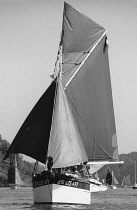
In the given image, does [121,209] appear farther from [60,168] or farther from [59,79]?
[59,79]

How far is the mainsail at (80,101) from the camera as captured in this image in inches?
1992

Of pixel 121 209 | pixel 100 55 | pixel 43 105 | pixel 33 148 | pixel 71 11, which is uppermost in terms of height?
pixel 71 11

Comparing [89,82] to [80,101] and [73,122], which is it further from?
[73,122]

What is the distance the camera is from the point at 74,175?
50.3m

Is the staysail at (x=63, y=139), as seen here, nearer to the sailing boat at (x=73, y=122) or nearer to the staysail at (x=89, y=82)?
the sailing boat at (x=73, y=122)

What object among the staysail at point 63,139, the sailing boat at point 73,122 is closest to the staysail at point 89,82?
the sailing boat at point 73,122

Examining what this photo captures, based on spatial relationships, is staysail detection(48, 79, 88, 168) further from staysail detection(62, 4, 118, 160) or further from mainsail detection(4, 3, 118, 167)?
staysail detection(62, 4, 118, 160)

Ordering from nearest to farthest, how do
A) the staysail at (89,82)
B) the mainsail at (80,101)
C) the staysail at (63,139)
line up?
1. the staysail at (63,139)
2. the mainsail at (80,101)
3. the staysail at (89,82)

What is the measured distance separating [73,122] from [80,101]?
9078 millimetres

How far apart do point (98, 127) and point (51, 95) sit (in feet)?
41.1

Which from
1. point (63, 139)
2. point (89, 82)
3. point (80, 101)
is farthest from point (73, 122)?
point (89, 82)

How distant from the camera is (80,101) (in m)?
61.3

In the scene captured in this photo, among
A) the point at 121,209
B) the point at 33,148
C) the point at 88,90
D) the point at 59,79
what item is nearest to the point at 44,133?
the point at 33,148

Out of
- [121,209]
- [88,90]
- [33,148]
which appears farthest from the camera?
[88,90]
